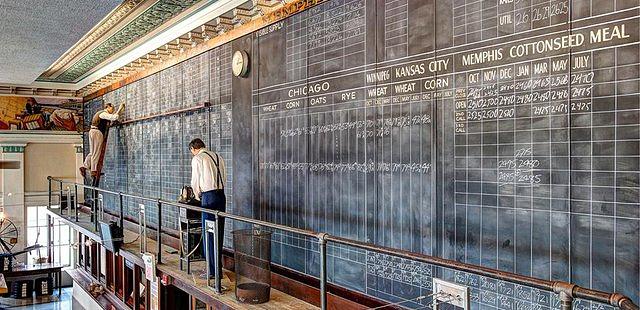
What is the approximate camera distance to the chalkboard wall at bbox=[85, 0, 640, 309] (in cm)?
234

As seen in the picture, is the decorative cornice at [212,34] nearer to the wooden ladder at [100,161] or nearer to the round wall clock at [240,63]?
the round wall clock at [240,63]

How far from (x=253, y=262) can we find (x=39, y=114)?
11876 millimetres

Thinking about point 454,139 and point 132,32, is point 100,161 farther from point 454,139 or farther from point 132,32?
point 454,139

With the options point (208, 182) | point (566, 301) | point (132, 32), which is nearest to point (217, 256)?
point (208, 182)

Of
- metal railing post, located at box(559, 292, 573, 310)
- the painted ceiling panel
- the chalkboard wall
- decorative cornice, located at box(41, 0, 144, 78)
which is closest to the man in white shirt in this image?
decorative cornice, located at box(41, 0, 144, 78)

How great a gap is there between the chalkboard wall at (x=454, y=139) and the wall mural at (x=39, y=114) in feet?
33.8

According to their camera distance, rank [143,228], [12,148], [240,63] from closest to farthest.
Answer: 1. [240,63]
2. [143,228]
3. [12,148]

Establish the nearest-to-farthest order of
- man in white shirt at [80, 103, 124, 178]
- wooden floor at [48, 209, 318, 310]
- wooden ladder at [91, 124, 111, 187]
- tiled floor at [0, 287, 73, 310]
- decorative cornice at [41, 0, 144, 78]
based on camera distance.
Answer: wooden floor at [48, 209, 318, 310]
decorative cornice at [41, 0, 144, 78]
man in white shirt at [80, 103, 124, 178]
wooden ladder at [91, 124, 111, 187]
tiled floor at [0, 287, 73, 310]

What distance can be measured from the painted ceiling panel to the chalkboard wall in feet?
6.21

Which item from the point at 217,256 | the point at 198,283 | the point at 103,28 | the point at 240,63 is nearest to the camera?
the point at 217,256

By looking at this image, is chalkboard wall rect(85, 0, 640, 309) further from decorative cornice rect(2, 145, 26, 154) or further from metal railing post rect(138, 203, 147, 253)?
decorative cornice rect(2, 145, 26, 154)

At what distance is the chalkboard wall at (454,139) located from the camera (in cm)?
234

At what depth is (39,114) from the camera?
1350 cm

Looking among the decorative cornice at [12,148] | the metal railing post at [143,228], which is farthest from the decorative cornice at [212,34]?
the decorative cornice at [12,148]
